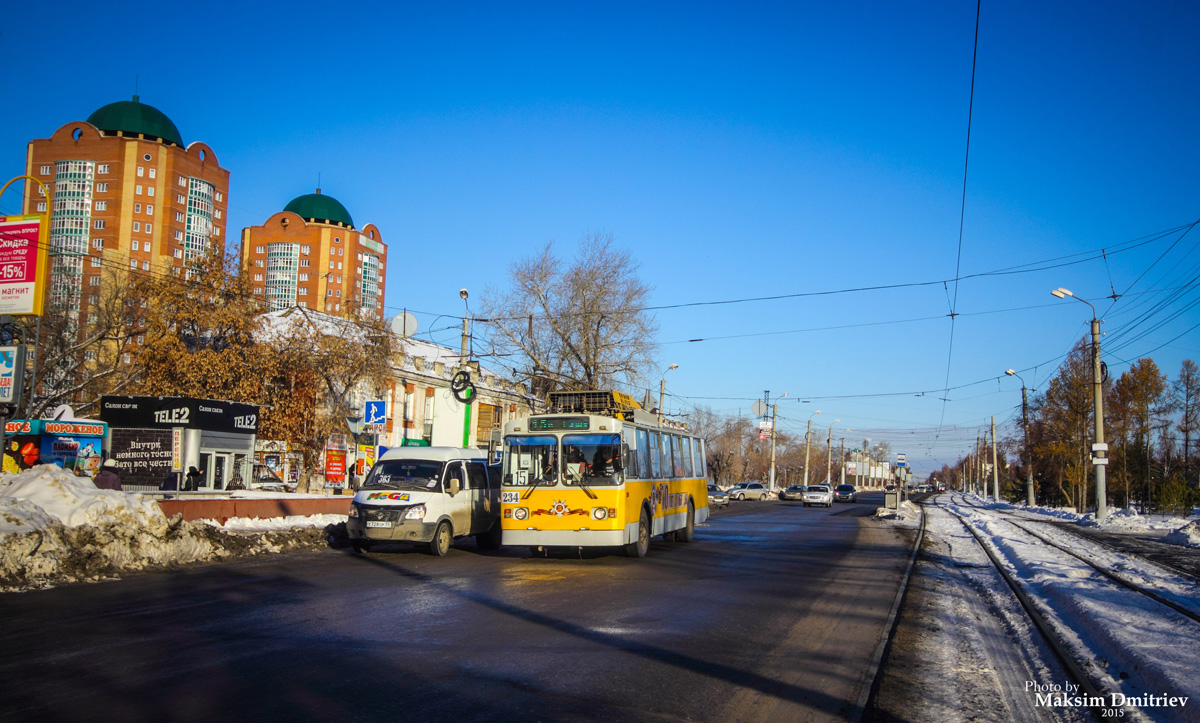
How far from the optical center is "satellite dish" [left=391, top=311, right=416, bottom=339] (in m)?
41.6

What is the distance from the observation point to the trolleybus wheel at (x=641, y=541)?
17.6 meters

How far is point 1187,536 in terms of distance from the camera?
78.3ft

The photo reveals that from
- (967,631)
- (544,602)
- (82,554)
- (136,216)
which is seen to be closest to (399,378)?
(82,554)

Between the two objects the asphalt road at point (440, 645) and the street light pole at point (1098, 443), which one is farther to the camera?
the street light pole at point (1098, 443)

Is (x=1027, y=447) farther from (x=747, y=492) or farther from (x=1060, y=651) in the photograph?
(x=1060, y=651)

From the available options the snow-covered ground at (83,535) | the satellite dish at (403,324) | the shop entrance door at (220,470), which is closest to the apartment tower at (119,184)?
the satellite dish at (403,324)

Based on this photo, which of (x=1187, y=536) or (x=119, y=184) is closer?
(x=1187, y=536)

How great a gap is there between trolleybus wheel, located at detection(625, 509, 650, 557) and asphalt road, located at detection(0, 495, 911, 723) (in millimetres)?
2404

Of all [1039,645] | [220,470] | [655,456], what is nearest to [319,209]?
[220,470]

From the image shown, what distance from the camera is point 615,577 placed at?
14.3 meters

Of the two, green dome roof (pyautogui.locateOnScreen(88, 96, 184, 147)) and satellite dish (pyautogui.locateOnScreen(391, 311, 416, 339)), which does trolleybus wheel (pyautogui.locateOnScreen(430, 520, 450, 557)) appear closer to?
satellite dish (pyautogui.locateOnScreen(391, 311, 416, 339))

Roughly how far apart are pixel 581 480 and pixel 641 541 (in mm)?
2213

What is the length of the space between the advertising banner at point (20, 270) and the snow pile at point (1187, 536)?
92.5 feet

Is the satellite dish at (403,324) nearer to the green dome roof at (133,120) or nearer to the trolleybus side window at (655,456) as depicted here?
the trolleybus side window at (655,456)
